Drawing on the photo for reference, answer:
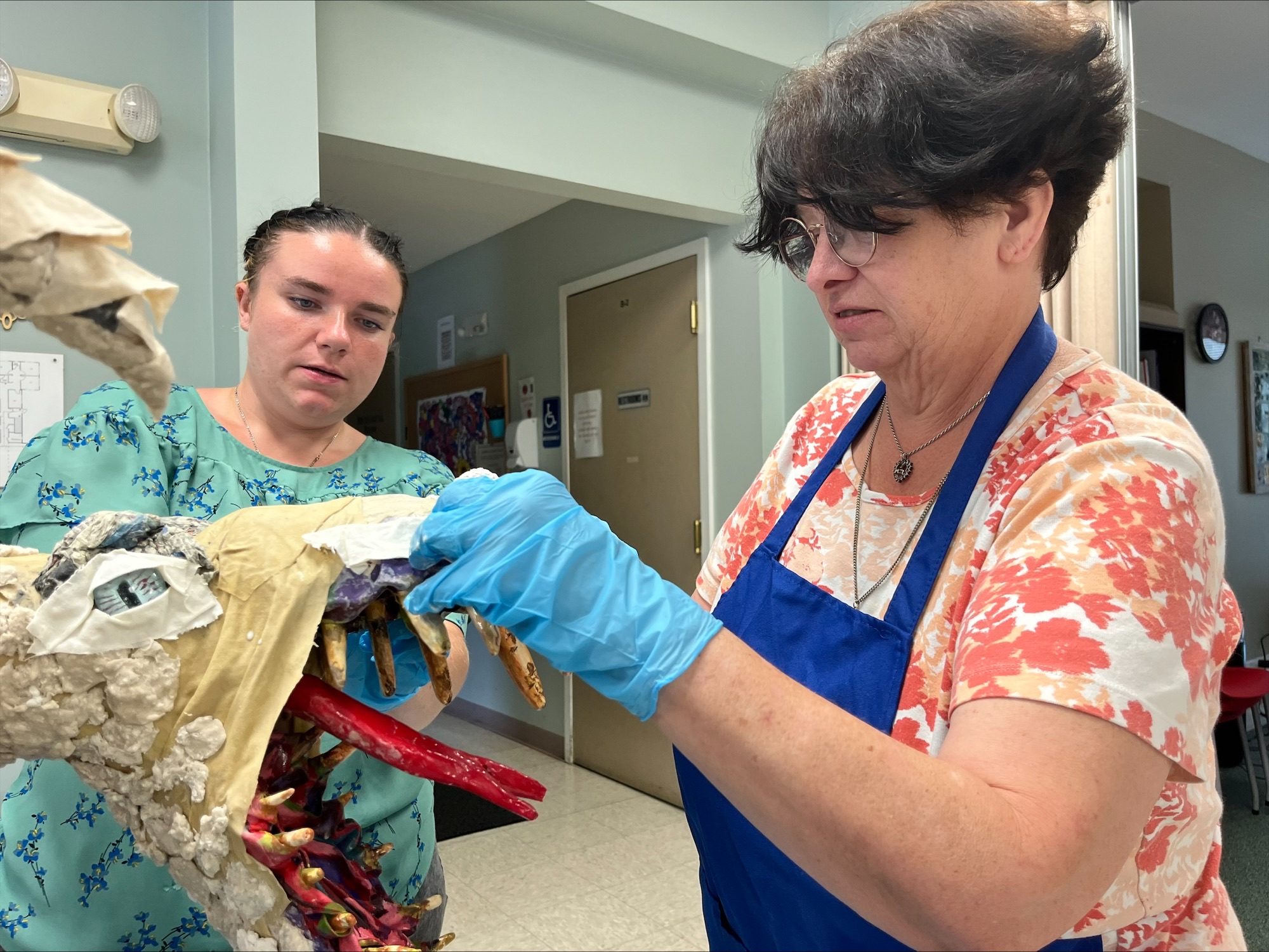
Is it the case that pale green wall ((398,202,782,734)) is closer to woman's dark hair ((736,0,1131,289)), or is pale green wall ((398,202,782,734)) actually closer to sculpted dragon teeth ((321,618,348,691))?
woman's dark hair ((736,0,1131,289))

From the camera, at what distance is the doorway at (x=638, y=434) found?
3.67 meters

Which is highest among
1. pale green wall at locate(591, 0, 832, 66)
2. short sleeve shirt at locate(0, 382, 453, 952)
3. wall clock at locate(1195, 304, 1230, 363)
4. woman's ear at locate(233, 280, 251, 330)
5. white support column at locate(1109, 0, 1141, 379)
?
pale green wall at locate(591, 0, 832, 66)

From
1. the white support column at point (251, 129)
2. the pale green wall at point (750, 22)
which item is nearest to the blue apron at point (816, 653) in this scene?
the white support column at point (251, 129)

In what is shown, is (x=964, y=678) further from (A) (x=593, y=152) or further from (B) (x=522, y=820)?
(B) (x=522, y=820)

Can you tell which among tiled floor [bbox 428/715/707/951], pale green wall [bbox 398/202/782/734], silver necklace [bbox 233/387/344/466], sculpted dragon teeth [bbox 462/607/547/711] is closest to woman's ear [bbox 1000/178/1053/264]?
sculpted dragon teeth [bbox 462/607/547/711]

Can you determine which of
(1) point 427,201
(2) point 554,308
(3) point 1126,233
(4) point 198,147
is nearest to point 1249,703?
(3) point 1126,233

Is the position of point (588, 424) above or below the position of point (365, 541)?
above

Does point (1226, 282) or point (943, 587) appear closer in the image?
point (943, 587)

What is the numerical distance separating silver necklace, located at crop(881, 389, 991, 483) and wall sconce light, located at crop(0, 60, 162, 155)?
5.77 ft

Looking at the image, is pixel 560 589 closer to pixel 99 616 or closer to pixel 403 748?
pixel 403 748

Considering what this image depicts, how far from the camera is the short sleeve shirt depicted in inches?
37.8

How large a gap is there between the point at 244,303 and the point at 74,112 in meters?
0.96

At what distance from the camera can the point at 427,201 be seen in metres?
4.38

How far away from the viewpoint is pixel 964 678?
0.69 metres
